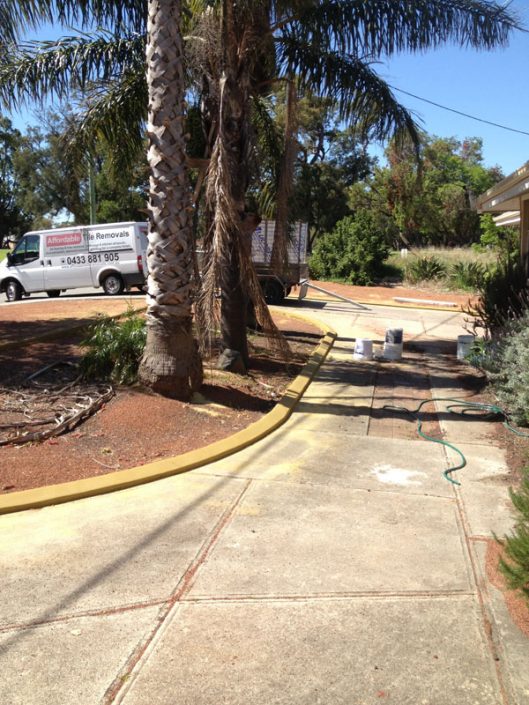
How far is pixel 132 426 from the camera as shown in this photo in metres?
6.37

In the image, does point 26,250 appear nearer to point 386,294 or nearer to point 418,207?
point 386,294

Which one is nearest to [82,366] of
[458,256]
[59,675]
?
[59,675]

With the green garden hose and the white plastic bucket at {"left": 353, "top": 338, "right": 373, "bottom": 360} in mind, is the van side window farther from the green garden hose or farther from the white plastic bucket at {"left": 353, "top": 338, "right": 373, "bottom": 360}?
the green garden hose

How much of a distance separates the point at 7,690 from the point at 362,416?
5472 millimetres

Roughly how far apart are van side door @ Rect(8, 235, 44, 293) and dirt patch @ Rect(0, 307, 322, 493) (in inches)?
486

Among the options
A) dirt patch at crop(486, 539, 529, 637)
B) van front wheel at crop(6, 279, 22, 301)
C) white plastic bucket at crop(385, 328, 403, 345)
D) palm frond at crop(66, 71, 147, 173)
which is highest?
palm frond at crop(66, 71, 147, 173)

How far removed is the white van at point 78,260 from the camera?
20.4m

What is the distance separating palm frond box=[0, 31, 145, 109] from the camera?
10008mm

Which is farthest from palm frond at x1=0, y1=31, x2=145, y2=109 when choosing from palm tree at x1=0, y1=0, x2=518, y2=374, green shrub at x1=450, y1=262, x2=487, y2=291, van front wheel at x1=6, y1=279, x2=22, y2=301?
green shrub at x1=450, y1=262, x2=487, y2=291

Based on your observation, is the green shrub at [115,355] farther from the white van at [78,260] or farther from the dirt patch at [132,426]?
the white van at [78,260]

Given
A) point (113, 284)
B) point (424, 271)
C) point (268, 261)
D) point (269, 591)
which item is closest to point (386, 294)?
point (424, 271)

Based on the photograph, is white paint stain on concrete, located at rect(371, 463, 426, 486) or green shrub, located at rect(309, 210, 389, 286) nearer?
white paint stain on concrete, located at rect(371, 463, 426, 486)

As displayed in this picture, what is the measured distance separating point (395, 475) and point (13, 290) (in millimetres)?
18831

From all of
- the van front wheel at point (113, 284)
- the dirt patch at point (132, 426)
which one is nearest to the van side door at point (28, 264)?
the van front wheel at point (113, 284)
